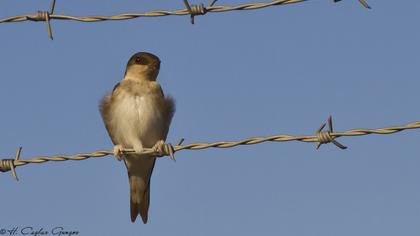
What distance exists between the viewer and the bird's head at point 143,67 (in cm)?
820

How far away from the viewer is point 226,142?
4965mm

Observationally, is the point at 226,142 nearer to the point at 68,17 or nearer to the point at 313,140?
the point at 313,140

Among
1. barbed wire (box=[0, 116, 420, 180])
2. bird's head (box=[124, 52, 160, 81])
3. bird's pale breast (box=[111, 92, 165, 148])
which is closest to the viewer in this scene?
barbed wire (box=[0, 116, 420, 180])

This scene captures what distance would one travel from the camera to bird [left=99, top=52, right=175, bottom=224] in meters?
7.73

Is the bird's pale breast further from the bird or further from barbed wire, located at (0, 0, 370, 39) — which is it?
barbed wire, located at (0, 0, 370, 39)

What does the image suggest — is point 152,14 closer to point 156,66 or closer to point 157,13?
point 157,13

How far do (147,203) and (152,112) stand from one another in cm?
87

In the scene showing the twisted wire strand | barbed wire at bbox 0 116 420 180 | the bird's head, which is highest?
the bird's head

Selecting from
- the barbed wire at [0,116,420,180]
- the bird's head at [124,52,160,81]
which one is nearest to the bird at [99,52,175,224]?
the bird's head at [124,52,160,81]

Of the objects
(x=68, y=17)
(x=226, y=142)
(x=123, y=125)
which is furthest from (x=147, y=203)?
(x=226, y=142)

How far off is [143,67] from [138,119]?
0.70 meters

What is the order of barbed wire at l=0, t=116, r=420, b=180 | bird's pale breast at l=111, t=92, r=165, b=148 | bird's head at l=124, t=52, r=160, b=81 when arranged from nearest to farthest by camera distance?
barbed wire at l=0, t=116, r=420, b=180 < bird's pale breast at l=111, t=92, r=165, b=148 < bird's head at l=124, t=52, r=160, b=81

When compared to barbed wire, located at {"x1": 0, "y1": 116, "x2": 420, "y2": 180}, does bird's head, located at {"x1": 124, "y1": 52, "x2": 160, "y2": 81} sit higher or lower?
higher

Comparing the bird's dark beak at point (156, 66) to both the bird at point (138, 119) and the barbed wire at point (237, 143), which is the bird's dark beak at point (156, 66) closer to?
the bird at point (138, 119)
